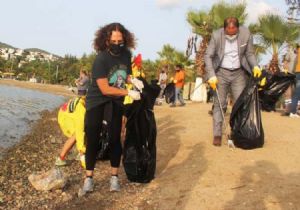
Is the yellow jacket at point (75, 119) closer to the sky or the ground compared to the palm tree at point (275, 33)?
closer to the ground

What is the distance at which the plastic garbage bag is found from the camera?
5002mm

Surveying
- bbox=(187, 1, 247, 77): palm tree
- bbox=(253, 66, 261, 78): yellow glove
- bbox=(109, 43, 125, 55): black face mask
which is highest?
bbox=(187, 1, 247, 77): palm tree

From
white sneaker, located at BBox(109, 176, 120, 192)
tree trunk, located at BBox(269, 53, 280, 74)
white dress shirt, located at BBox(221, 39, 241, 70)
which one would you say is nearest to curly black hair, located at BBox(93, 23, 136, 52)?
white sneaker, located at BBox(109, 176, 120, 192)

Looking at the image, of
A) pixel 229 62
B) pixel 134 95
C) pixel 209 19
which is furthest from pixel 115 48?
pixel 209 19

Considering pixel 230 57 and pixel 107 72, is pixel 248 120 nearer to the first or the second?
pixel 230 57

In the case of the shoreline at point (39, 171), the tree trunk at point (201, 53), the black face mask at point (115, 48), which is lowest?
the shoreline at point (39, 171)

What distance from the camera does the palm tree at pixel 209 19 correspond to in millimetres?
19016

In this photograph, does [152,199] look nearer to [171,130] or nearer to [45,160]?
[45,160]

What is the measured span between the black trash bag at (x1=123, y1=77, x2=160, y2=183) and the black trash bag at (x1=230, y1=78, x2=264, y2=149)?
1.68m

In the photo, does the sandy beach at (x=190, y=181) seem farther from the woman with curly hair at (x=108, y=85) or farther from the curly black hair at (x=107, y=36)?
the curly black hair at (x=107, y=36)

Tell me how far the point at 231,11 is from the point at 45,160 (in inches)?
536

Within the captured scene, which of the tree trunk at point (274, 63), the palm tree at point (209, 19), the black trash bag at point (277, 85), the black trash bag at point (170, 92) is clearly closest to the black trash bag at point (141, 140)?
the black trash bag at point (277, 85)

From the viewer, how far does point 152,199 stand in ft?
15.1

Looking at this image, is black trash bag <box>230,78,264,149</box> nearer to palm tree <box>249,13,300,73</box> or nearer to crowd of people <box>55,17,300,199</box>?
crowd of people <box>55,17,300,199</box>
